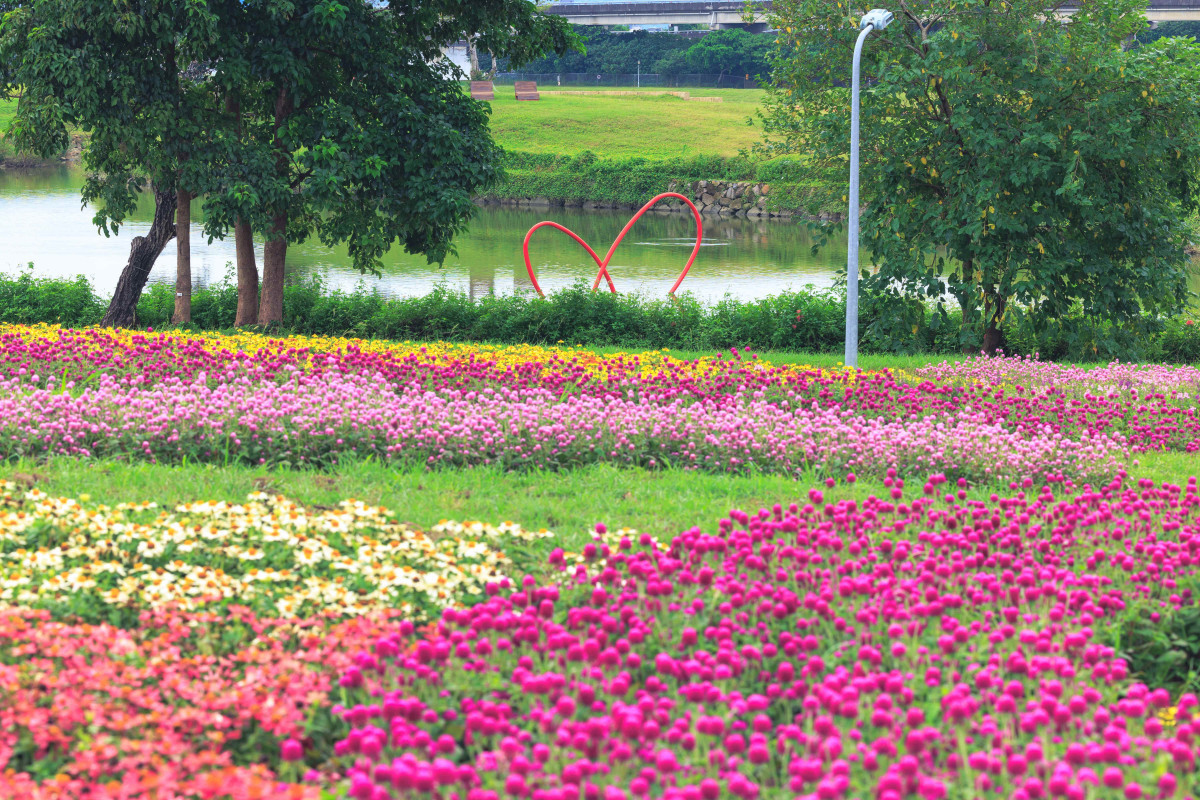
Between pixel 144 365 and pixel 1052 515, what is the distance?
770 centimetres

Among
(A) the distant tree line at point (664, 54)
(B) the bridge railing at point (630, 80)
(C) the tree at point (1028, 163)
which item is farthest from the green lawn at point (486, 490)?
(B) the bridge railing at point (630, 80)

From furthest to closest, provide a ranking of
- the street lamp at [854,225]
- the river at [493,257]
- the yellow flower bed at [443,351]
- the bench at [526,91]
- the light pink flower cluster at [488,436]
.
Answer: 1. the bench at [526,91]
2. the river at [493,257]
3. the street lamp at [854,225]
4. the yellow flower bed at [443,351]
5. the light pink flower cluster at [488,436]

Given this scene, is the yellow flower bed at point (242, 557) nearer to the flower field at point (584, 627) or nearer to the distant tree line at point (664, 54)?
the flower field at point (584, 627)

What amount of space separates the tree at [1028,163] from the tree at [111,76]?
359 inches

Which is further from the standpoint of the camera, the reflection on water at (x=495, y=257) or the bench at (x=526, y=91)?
the bench at (x=526, y=91)

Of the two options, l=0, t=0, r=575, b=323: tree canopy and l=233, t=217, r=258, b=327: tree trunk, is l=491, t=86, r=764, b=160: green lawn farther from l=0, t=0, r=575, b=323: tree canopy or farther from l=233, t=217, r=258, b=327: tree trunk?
l=233, t=217, r=258, b=327: tree trunk

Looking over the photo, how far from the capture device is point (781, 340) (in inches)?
645

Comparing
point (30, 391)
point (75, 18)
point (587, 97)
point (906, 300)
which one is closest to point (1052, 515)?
point (30, 391)

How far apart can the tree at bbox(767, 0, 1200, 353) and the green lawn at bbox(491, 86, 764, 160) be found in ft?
138

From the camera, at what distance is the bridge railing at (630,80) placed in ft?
299

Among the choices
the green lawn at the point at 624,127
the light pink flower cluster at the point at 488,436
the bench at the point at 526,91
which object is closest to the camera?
the light pink flower cluster at the point at 488,436

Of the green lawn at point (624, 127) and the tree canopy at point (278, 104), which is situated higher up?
the green lawn at point (624, 127)

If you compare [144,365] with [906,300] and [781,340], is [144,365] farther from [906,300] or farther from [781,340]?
[906,300]

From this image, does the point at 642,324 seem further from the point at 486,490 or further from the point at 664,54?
the point at 664,54
